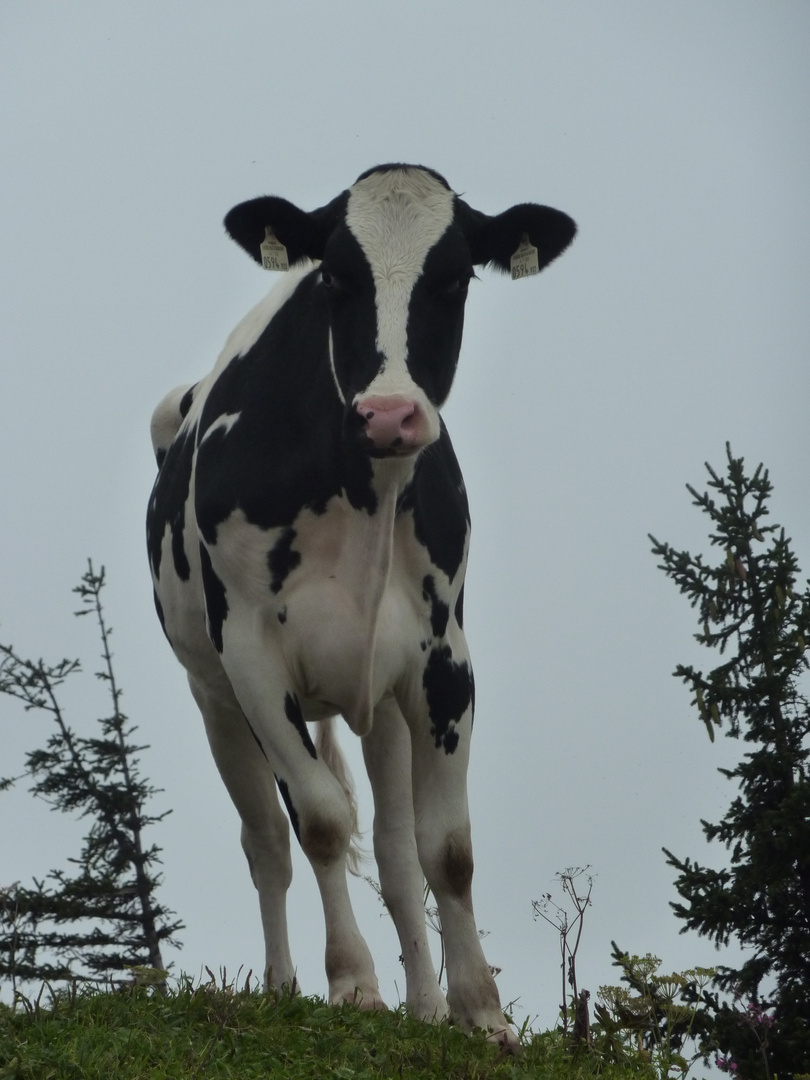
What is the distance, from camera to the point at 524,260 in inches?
278

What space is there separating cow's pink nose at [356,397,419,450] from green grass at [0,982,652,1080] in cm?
208

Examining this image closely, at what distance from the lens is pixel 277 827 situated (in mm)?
7992

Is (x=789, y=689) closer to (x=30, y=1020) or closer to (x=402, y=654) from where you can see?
(x=402, y=654)

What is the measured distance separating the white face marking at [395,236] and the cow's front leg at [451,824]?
1380 mm

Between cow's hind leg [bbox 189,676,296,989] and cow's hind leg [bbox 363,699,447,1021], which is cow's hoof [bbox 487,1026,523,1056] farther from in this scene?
cow's hind leg [bbox 189,676,296,989]

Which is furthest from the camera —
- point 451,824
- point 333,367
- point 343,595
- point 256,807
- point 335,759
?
point 335,759

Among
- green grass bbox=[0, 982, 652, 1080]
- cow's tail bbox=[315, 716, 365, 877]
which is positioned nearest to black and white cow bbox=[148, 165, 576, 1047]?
green grass bbox=[0, 982, 652, 1080]

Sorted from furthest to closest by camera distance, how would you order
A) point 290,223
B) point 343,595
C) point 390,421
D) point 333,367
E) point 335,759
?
point 335,759
point 290,223
point 333,367
point 343,595
point 390,421

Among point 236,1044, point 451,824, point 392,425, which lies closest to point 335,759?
point 451,824

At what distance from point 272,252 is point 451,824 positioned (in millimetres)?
2761

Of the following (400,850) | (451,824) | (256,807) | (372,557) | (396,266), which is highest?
(396,266)

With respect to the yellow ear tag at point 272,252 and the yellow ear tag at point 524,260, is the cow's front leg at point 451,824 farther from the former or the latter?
the yellow ear tag at point 272,252

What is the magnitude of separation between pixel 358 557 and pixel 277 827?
220 cm

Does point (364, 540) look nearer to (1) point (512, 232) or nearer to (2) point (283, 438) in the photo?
(2) point (283, 438)
